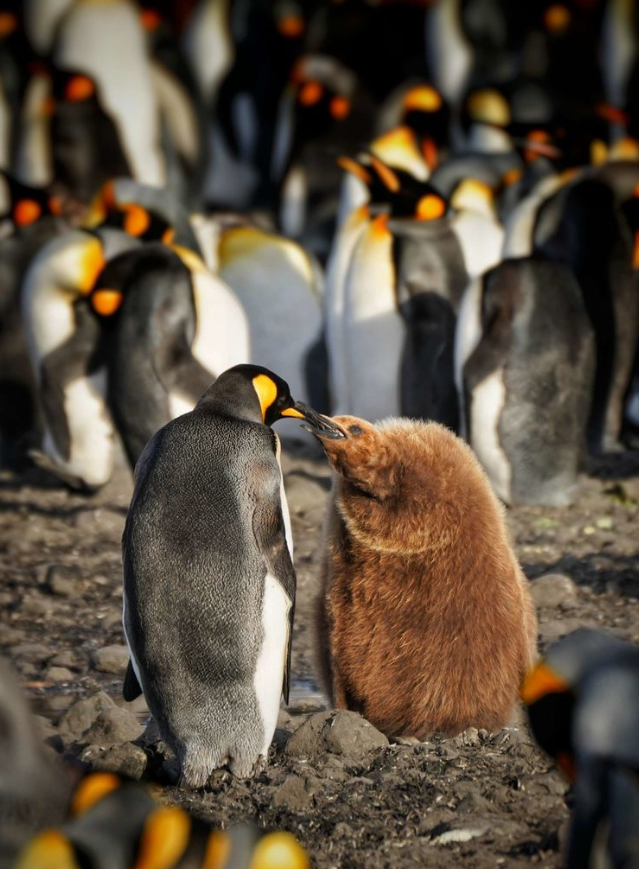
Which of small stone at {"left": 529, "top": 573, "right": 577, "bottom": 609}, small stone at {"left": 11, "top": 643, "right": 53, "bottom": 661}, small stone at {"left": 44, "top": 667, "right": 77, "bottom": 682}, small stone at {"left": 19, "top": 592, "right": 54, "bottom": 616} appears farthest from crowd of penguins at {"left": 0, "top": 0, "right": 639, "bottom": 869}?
small stone at {"left": 19, "top": 592, "right": 54, "bottom": 616}

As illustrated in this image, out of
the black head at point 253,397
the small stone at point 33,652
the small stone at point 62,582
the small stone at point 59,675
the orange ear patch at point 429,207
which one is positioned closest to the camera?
the black head at point 253,397

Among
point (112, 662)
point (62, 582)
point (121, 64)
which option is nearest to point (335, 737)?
point (112, 662)

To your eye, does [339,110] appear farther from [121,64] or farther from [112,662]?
[112,662]

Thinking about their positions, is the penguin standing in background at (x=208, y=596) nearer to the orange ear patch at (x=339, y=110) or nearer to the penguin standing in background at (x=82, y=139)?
the penguin standing in background at (x=82, y=139)

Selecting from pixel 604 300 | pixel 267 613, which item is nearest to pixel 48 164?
pixel 604 300

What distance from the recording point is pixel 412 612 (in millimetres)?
3793

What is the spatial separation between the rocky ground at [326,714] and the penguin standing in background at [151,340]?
454mm

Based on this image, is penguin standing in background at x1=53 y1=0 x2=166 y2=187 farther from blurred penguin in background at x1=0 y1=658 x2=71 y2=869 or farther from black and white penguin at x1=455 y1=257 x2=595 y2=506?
blurred penguin in background at x1=0 y1=658 x2=71 y2=869

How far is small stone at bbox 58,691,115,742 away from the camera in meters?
3.91

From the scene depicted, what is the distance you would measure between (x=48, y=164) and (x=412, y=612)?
292 inches

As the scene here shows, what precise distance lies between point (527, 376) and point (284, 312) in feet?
5.91

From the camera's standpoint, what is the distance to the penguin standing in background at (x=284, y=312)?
7812 millimetres

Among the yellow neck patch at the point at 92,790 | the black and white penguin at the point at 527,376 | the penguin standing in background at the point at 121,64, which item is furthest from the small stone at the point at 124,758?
the penguin standing in background at the point at 121,64

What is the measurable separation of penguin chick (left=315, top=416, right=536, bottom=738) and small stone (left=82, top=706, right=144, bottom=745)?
0.55 meters
